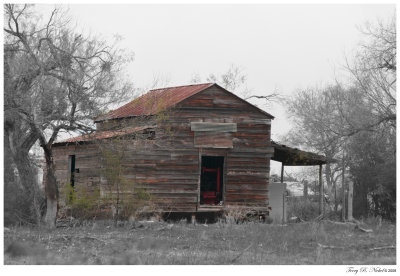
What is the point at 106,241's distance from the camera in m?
17.8

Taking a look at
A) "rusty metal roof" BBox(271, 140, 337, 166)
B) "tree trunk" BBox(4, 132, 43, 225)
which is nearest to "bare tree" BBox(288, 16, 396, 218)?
"rusty metal roof" BBox(271, 140, 337, 166)

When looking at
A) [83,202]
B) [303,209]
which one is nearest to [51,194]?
[83,202]

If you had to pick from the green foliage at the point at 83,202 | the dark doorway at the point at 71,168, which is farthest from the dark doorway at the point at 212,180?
the dark doorway at the point at 71,168

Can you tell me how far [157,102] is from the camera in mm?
24516

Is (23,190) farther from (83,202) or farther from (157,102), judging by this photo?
(157,102)

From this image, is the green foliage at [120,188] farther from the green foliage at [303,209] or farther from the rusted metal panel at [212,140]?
the green foliage at [303,209]

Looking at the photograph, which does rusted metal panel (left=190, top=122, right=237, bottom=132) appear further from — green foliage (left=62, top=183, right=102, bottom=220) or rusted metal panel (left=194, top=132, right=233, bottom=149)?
green foliage (left=62, top=183, right=102, bottom=220)

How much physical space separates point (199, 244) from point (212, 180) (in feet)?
34.4

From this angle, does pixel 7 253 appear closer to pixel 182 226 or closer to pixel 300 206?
pixel 182 226

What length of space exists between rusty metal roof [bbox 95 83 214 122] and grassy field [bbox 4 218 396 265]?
13.0ft

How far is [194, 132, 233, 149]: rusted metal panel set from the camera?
24.8 metres

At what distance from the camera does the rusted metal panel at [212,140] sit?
24.8 metres

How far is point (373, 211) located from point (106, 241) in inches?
554

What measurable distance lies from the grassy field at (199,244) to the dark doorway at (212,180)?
15.7 ft
